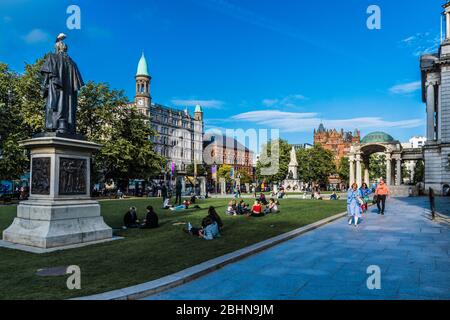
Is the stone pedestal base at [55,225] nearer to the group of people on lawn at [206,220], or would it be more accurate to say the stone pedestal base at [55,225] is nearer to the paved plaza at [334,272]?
the group of people on lawn at [206,220]

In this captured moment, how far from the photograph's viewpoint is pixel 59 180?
38.1 ft

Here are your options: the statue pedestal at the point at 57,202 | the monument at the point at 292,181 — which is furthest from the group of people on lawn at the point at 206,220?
the monument at the point at 292,181

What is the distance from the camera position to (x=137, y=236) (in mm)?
13367

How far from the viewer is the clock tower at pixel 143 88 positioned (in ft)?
313

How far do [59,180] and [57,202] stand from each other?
2.32ft

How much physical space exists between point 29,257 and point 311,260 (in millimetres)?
7244

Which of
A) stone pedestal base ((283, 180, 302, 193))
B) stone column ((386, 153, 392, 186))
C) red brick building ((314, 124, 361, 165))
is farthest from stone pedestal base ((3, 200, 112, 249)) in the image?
red brick building ((314, 124, 361, 165))

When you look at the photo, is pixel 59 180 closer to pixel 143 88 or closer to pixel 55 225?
pixel 55 225

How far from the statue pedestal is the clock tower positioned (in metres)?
84.9

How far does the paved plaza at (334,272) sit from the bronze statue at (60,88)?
25.3 feet

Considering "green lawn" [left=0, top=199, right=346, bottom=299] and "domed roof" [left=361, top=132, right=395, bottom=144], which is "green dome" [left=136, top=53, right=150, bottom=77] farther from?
"green lawn" [left=0, top=199, right=346, bottom=299]

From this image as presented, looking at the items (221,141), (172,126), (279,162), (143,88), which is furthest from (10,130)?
(221,141)

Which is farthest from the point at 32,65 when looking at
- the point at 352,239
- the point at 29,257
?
the point at 352,239

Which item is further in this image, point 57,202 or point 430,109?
point 430,109
